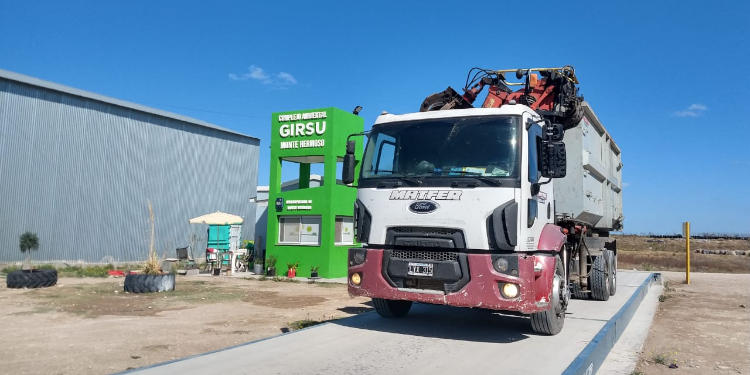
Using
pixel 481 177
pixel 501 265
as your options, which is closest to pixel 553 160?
pixel 481 177

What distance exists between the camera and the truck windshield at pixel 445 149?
20.7 feet

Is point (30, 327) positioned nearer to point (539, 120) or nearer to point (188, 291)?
point (188, 291)

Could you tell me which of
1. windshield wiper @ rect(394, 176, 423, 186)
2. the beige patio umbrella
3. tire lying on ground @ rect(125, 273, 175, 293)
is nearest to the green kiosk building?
the beige patio umbrella

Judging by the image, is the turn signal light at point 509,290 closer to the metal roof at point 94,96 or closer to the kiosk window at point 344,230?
the kiosk window at point 344,230

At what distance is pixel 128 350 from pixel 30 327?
2887mm

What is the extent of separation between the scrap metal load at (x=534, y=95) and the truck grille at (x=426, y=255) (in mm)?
2893

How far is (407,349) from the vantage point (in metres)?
5.90

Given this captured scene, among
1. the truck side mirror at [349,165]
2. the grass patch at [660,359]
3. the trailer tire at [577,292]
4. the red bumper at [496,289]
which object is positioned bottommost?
the grass patch at [660,359]

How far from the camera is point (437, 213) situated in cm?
623

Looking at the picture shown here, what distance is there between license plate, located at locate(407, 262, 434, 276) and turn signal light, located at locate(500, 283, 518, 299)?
0.88 metres

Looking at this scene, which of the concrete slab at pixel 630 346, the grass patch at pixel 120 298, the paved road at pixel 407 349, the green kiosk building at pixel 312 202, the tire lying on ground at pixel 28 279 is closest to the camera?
the paved road at pixel 407 349

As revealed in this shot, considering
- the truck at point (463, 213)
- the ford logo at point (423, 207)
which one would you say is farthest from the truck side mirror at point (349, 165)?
Answer: the ford logo at point (423, 207)

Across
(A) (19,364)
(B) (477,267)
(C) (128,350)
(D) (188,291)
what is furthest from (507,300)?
(D) (188,291)

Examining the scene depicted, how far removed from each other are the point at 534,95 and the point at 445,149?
3.36 metres
